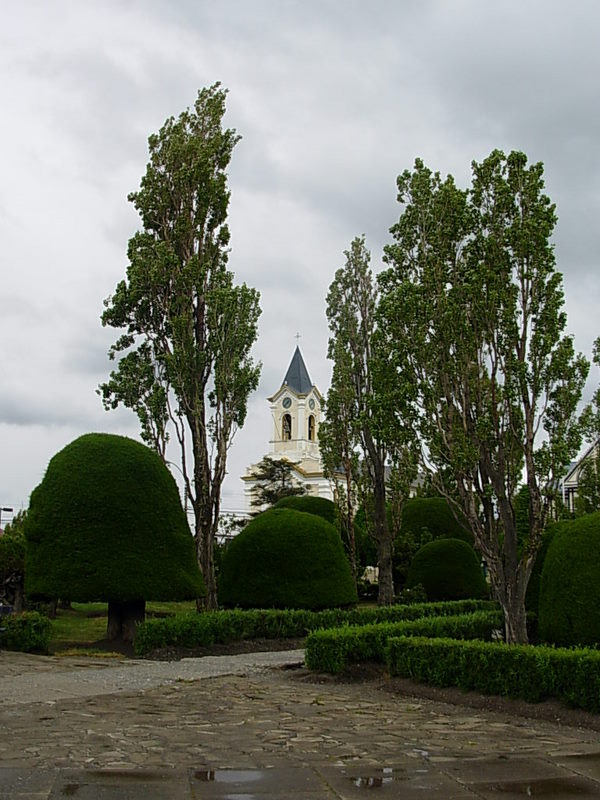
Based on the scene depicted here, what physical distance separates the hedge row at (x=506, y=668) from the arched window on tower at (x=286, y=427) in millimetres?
53399

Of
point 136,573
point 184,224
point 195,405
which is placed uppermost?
point 184,224

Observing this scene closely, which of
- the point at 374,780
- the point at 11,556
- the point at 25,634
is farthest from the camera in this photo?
the point at 11,556

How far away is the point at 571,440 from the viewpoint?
12391mm

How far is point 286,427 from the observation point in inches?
2534

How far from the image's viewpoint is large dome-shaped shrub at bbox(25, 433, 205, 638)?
14039 mm

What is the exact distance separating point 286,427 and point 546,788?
59269 millimetres

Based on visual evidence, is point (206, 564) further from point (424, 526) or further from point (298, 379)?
point (298, 379)

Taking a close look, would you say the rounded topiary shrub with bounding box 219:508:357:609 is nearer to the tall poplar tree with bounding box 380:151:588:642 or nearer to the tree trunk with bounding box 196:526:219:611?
the tree trunk with bounding box 196:526:219:611

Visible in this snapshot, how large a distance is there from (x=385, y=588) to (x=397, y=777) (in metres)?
17.7

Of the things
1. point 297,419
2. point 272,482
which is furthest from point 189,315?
point 297,419

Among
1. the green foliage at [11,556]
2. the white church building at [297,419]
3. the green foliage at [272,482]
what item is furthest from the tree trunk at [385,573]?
the white church building at [297,419]

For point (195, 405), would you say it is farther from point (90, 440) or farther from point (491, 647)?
point (491, 647)

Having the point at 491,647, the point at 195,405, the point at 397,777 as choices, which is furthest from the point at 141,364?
the point at 397,777

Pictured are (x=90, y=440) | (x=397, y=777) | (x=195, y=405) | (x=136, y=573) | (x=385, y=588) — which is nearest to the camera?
(x=397, y=777)
